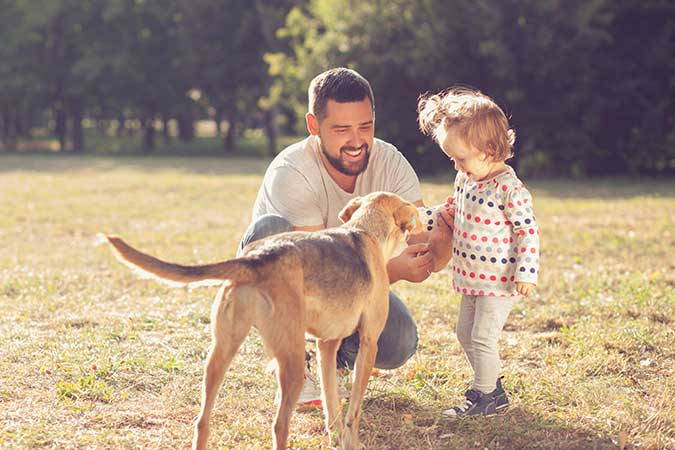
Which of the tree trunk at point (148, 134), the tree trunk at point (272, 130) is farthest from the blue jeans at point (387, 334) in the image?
the tree trunk at point (148, 134)

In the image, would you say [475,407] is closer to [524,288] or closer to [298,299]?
[524,288]

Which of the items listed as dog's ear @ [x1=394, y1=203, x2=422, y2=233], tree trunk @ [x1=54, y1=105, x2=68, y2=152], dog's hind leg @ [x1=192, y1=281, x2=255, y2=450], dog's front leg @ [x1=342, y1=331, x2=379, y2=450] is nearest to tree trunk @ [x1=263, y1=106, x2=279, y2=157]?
tree trunk @ [x1=54, y1=105, x2=68, y2=152]

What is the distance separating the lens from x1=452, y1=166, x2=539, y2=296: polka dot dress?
14.7 ft

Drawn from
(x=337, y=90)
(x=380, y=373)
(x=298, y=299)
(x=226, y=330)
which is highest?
(x=337, y=90)

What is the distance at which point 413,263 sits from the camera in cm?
488

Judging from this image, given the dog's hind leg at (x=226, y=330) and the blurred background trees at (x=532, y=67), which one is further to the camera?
the blurred background trees at (x=532, y=67)

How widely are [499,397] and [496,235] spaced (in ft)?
3.05

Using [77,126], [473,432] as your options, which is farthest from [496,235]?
[77,126]

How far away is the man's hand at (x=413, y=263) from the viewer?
16.0 ft

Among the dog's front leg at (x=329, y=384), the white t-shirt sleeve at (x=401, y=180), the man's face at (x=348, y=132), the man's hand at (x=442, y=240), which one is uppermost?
the man's face at (x=348, y=132)

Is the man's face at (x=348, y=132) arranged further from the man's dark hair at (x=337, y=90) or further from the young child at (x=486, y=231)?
the young child at (x=486, y=231)

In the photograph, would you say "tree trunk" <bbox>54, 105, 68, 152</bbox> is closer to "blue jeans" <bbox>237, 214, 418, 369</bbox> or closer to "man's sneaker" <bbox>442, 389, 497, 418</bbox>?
"blue jeans" <bbox>237, 214, 418, 369</bbox>

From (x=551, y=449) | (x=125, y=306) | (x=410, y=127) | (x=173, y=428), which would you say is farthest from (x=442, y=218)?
(x=410, y=127)

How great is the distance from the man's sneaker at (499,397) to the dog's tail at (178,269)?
5.98 feet
